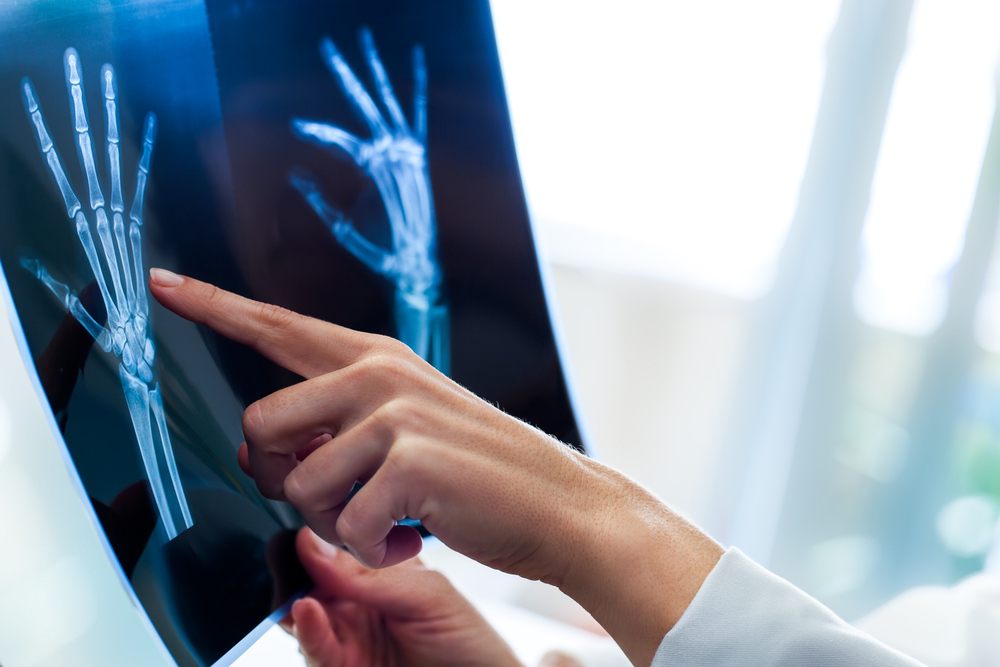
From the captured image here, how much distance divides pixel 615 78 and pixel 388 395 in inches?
33.2

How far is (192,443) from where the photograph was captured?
20.8 inches

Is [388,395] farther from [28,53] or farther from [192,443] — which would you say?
[28,53]

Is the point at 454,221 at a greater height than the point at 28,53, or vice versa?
the point at 28,53

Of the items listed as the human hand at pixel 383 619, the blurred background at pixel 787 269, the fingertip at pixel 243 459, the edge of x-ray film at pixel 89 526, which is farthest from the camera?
the blurred background at pixel 787 269

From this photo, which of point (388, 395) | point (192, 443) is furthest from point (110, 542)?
point (388, 395)

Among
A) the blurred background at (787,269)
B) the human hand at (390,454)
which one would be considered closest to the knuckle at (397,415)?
the human hand at (390,454)

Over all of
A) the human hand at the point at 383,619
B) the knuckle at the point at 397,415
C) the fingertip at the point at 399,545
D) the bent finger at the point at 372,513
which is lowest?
the human hand at the point at 383,619

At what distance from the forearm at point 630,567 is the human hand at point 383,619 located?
0.26m

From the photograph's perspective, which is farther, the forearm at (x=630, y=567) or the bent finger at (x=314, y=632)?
the bent finger at (x=314, y=632)

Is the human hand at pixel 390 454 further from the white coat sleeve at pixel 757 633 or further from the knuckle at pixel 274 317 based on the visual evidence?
the white coat sleeve at pixel 757 633

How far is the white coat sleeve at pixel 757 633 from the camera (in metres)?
0.50

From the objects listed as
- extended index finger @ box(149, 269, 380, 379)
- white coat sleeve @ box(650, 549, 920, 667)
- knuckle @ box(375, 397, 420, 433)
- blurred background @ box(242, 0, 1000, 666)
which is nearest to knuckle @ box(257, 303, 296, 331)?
extended index finger @ box(149, 269, 380, 379)

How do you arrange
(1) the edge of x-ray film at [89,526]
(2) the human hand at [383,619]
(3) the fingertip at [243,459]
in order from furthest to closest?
(2) the human hand at [383,619] < (3) the fingertip at [243,459] < (1) the edge of x-ray film at [89,526]

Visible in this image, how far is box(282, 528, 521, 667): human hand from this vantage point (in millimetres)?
663
